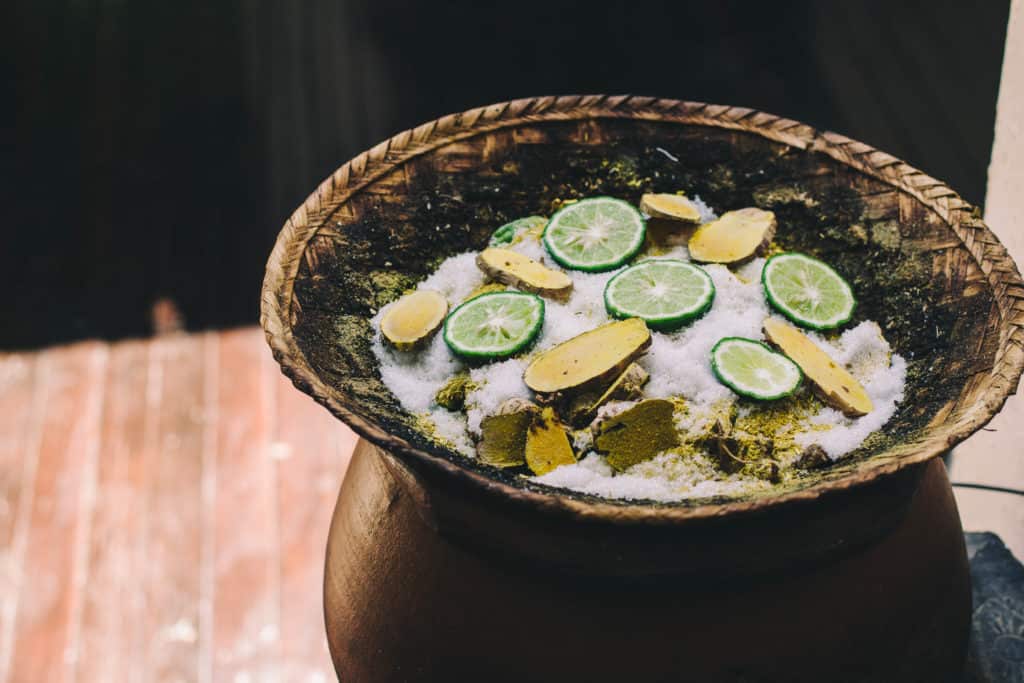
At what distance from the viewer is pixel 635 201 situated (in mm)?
1545

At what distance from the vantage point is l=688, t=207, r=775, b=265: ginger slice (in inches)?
55.0

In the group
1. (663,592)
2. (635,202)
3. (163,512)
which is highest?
(635,202)

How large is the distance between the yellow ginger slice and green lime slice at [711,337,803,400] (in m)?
0.26

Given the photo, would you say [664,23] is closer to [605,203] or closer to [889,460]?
[605,203]

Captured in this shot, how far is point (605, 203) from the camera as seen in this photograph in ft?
4.80

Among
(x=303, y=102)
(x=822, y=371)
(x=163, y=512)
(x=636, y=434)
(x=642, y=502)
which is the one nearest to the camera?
(x=642, y=502)

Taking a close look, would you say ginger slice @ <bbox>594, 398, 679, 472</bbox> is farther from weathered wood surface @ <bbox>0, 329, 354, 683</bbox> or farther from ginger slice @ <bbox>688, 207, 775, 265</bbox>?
weathered wood surface @ <bbox>0, 329, 354, 683</bbox>

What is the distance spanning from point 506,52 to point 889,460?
2767mm

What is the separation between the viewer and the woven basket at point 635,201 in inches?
40.3

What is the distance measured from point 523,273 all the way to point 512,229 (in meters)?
0.15

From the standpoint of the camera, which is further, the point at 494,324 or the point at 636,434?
the point at 494,324

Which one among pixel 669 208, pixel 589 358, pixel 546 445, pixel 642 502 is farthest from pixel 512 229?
pixel 642 502

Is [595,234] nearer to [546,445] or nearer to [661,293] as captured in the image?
[661,293]

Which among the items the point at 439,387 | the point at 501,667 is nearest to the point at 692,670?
the point at 501,667
